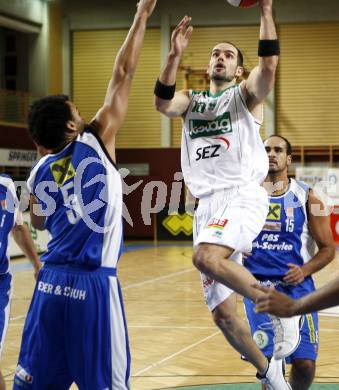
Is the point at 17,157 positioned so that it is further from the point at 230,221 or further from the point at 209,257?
the point at 209,257

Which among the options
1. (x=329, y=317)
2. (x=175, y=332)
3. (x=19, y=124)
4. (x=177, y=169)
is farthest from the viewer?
(x=177, y=169)

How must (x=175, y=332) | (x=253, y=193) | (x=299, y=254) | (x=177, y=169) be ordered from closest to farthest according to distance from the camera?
1. (x=253, y=193)
2. (x=299, y=254)
3. (x=175, y=332)
4. (x=177, y=169)

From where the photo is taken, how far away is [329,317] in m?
10.3

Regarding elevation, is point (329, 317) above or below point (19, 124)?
below

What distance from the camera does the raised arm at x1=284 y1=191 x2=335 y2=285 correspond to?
5.52 m

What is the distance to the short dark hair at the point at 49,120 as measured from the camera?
3871mm

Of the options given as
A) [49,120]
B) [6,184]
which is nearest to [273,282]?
[6,184]

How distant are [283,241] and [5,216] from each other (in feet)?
6.87

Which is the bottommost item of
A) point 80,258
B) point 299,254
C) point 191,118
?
point 299,254

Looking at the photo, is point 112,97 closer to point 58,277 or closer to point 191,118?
point 58,277

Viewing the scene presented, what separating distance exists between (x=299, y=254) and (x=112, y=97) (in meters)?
2.44

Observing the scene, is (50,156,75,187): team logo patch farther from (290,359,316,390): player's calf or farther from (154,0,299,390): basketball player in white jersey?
(290,359,316,390): player's calf

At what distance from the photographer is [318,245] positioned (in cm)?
579

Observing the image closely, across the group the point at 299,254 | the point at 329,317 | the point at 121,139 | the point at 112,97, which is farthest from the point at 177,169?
the point at 112,97
